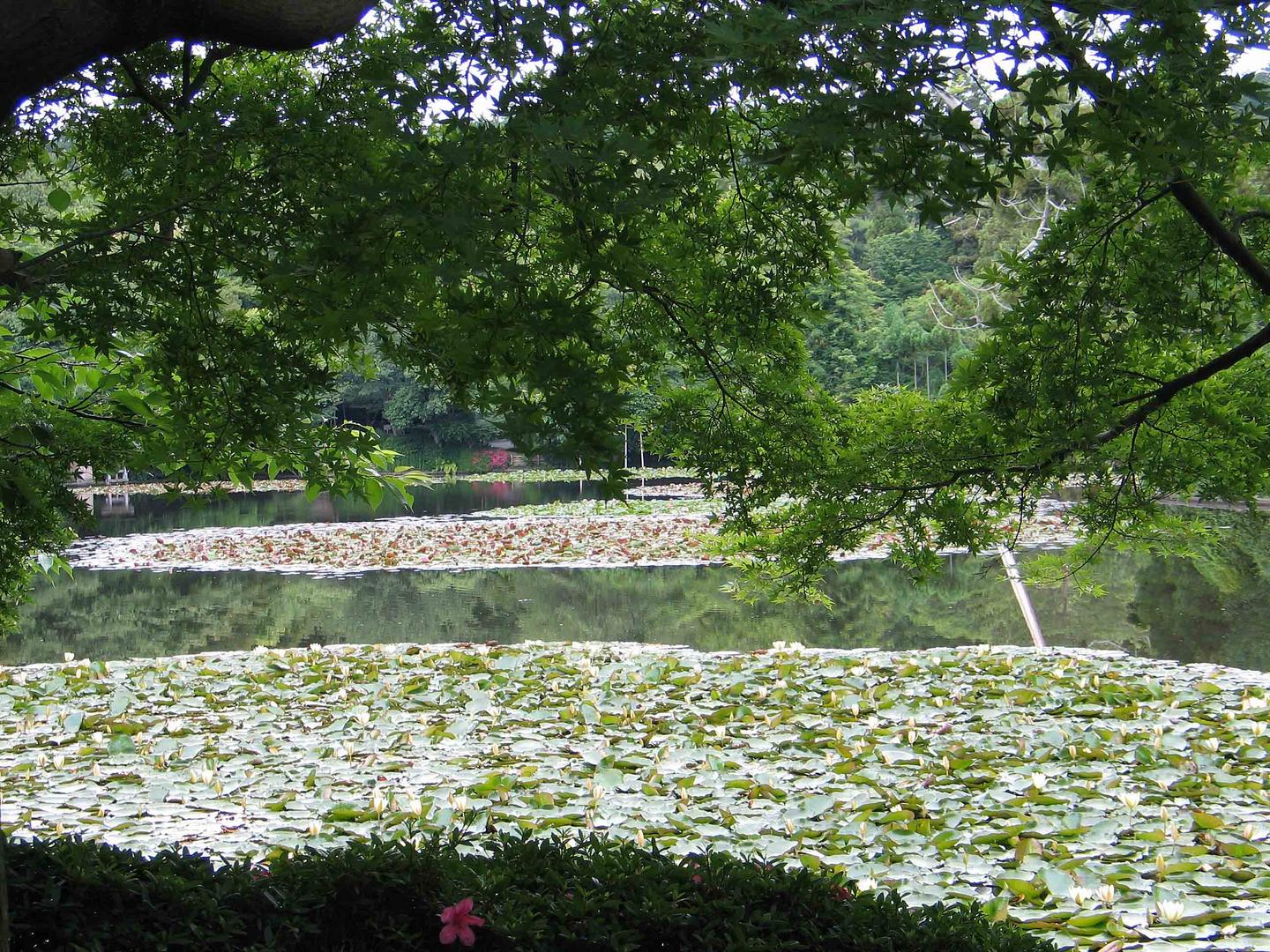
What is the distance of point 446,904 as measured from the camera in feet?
9.11

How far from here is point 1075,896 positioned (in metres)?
3.95

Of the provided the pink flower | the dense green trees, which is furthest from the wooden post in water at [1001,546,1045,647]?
the pink flower

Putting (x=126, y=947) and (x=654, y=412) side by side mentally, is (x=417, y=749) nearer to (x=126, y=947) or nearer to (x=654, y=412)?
(x=654, y=412)

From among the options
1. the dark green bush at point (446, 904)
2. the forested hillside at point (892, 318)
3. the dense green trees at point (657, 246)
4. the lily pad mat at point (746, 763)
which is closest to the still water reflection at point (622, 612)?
the lily pad mat at point (746, 763)

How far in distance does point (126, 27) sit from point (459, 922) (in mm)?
2186

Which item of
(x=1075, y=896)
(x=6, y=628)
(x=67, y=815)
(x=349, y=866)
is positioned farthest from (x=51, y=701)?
(x=1075, y=896)

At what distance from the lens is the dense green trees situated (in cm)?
221

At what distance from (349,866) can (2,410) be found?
2475 mm

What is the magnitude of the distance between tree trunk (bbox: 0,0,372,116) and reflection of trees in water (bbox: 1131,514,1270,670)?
23.9 feet

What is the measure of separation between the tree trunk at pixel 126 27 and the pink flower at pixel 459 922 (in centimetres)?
208

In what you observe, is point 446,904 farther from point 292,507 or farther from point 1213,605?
point 292,507

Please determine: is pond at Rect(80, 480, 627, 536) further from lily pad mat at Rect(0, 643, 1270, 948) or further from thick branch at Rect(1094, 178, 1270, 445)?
thick branch at Rect(1094, 178, 1270, 445)

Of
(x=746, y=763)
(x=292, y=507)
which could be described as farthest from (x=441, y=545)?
(x=746, y=763)

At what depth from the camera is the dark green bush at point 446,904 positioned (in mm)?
2658
